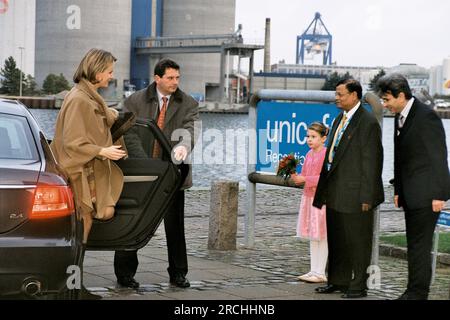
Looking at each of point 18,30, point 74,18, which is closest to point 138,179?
point 18,30

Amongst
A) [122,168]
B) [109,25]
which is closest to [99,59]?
[122,168]

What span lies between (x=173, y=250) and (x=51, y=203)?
2574 millimetres

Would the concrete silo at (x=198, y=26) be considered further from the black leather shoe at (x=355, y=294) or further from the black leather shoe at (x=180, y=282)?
the black leather shoe at (x=355, y=294)

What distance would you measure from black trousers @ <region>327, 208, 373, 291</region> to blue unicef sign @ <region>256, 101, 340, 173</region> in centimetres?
214

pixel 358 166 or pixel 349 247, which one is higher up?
pixel 358 166

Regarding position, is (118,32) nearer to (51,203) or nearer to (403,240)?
(403,240)

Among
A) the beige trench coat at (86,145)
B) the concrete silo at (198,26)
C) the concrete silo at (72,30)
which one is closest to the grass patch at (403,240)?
the beige trench coat at (86,145)

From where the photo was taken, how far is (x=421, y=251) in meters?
7.50

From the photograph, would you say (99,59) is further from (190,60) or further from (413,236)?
(190,60)

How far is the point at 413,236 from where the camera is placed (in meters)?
7.55

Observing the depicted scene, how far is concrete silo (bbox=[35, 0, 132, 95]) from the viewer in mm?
140375

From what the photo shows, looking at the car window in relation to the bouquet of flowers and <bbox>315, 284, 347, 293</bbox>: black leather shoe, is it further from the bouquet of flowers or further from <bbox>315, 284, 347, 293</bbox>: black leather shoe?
the bouquet of flowers

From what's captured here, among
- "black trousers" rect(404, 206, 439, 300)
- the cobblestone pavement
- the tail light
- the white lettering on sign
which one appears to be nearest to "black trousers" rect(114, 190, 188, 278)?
the cobblestone pavement
